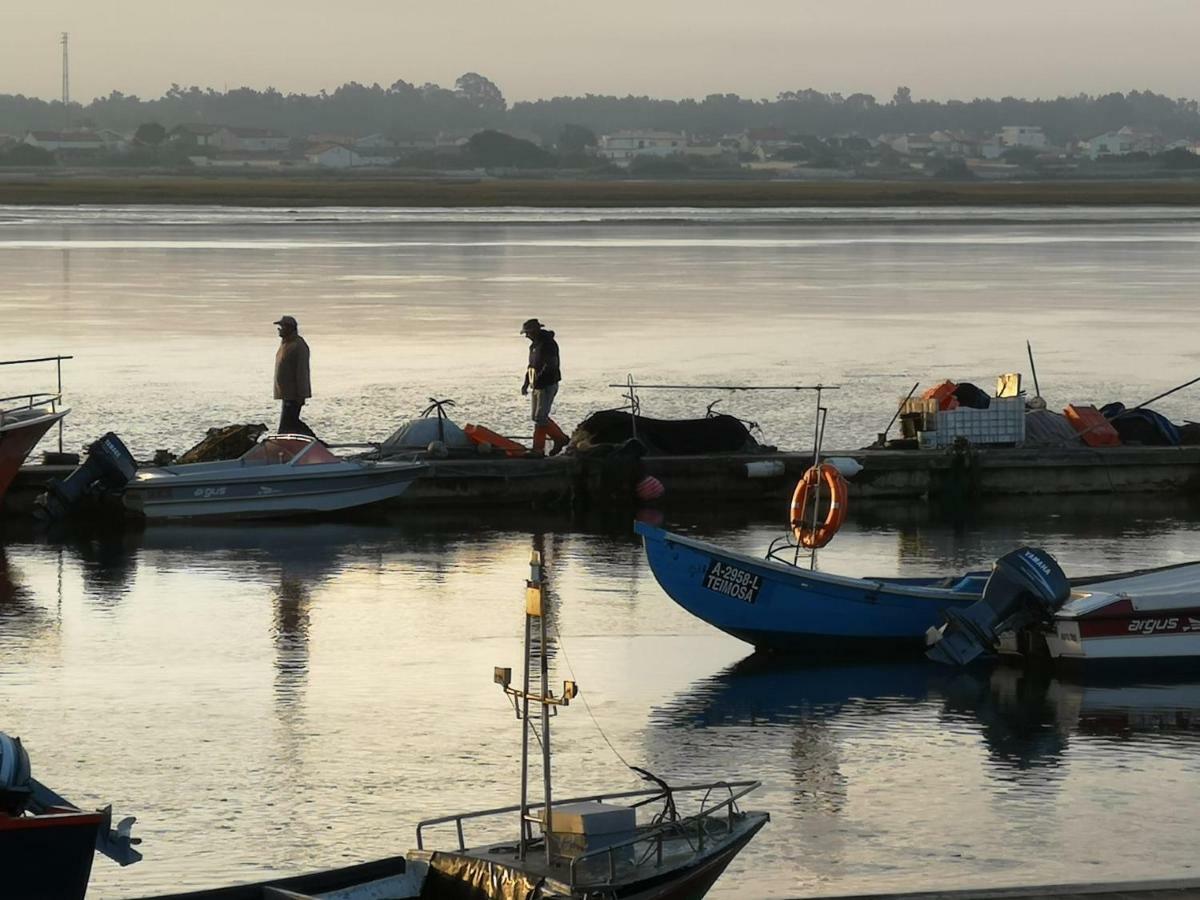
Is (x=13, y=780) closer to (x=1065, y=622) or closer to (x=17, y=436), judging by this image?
(x=1065, y=622)

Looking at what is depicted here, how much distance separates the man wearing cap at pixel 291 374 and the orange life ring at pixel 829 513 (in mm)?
8340

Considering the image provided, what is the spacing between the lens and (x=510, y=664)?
16.7 meters

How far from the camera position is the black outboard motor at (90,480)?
904 inches

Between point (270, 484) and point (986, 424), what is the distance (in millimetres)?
8908

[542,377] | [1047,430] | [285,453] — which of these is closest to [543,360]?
[542,377]

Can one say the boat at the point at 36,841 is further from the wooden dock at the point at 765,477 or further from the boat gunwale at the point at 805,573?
the wooden dock at the point at 765,477

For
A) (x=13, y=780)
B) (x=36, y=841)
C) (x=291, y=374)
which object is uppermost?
(x=291, y=374)

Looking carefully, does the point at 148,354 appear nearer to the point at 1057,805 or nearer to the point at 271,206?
the point at 1057,805

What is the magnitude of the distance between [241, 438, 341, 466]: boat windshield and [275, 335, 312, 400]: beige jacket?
1.22 m

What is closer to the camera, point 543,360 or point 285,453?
point 285,453

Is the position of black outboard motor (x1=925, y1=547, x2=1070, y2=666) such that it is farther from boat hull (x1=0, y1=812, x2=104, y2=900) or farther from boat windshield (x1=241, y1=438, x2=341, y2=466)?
boat windshield (x1=241, y1=438, x2=341, y2=466)

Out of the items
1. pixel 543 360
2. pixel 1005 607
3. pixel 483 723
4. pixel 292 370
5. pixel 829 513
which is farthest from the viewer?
pixel 543 360

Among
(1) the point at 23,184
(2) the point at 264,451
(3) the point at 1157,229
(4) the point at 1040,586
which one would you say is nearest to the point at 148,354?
(2) the point at 264,451

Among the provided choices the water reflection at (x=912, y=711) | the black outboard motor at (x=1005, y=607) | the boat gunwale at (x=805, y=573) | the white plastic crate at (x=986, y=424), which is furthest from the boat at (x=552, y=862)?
the white plastic crate at (x=986, y=424)
